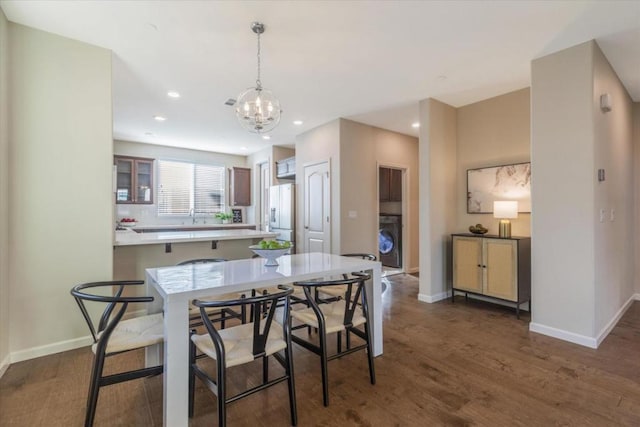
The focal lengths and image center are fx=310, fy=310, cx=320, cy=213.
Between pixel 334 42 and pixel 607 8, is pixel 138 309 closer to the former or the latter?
pixel 334 42

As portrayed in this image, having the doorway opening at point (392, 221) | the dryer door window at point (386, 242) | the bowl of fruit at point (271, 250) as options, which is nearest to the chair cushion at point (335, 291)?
the bowl of fruit at point (271, 250)

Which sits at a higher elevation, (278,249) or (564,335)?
(278,249)

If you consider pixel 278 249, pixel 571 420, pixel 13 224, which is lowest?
pixel 571 420

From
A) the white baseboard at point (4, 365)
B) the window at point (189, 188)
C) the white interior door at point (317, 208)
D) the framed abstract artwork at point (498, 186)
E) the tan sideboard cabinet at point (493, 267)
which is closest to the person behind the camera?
the white baseboard at point (4, 365)

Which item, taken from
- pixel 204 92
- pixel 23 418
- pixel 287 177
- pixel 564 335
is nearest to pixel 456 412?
pixel 564 335

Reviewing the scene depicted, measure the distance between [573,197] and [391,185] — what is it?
3.57 meters

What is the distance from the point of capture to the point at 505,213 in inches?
140

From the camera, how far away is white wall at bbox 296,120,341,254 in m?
4.96

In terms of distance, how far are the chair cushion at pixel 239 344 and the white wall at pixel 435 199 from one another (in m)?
2.73

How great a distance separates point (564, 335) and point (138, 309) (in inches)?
173

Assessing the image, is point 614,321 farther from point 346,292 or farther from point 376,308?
point 346,292

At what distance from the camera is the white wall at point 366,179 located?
4.98m

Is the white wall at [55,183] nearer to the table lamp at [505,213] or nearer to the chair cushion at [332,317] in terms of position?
the chair cushion at [332,317]

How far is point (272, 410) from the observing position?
1.87 m
